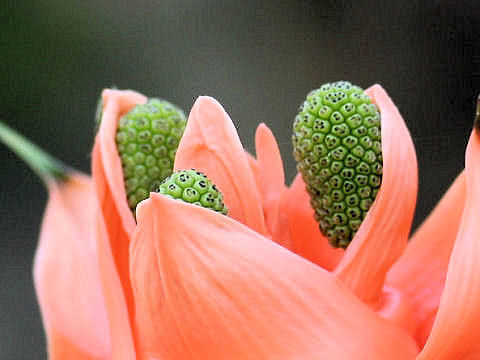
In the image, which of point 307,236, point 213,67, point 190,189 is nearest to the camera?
point 190,189

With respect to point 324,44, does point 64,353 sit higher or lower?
lower

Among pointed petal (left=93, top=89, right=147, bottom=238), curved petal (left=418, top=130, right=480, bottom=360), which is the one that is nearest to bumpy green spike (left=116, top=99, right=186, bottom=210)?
pointed petal (left=93, top=89, right=147, bottom=238)

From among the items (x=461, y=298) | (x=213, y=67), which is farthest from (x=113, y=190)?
(x=213, y=67)

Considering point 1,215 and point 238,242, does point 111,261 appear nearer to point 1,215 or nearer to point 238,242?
point 238,242

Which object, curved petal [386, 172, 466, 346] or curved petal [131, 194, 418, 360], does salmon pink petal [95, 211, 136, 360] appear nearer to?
curved petal [131, 194, 418, 360]

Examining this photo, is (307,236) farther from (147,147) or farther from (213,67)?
(213,67)

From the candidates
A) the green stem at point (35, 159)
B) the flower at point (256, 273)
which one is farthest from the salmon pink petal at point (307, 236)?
the green stem at point (35, 159)

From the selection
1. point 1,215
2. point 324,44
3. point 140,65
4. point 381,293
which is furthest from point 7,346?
point 381,293
